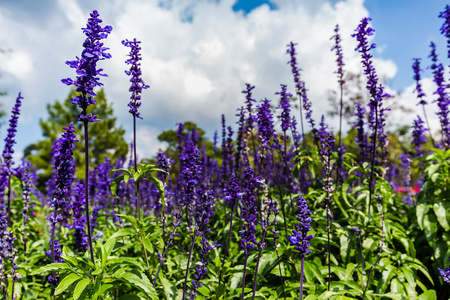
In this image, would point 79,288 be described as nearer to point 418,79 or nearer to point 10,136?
point 10,136

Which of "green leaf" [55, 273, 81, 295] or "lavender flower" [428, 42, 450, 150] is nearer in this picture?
Result: "green leaf" [55, 273, 81, 295]

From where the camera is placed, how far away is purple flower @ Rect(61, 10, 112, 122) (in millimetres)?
2539

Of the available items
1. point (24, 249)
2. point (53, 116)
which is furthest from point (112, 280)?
point (53, 116)

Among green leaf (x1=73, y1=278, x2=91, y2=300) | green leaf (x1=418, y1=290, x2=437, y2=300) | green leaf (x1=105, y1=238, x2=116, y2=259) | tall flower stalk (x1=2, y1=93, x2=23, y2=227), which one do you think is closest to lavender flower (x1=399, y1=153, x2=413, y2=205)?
green leaf (x1=418, y1=290, x2=437, y2=300)

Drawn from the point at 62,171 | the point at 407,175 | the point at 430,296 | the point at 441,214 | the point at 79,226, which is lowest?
the point at 430,296

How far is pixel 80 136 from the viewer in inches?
1391

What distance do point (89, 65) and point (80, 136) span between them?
120 feet

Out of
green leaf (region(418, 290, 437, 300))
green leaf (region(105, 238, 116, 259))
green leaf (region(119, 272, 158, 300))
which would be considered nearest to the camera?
green leaf (region(119, 272, 158, 300))

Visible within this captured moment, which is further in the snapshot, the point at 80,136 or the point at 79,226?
the point at 80,136

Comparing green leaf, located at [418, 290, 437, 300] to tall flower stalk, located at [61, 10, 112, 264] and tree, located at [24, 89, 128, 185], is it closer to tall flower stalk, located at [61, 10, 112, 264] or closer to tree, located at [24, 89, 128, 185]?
tall flower stalk, located at [61, 10, 112, 264]

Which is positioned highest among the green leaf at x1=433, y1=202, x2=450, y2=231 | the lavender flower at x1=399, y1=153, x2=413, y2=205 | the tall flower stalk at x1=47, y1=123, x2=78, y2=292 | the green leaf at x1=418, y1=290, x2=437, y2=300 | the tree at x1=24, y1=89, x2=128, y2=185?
the tree at x1=24, y1=89, x2=128, y2=185

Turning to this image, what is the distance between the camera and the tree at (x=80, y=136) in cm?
3434

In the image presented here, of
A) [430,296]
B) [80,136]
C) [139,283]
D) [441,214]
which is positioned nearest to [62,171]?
[139,283]

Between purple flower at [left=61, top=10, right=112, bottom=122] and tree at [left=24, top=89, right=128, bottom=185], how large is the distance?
3366 cm
